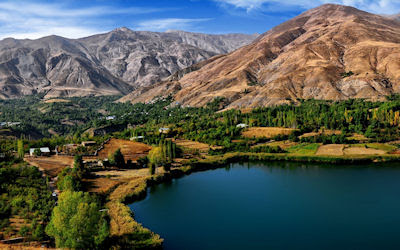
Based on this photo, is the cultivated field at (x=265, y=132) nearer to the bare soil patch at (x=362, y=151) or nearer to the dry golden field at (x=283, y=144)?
the dry golden field at (x=283, y=144)

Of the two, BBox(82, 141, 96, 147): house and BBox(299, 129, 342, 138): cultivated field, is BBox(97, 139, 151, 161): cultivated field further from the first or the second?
BBox(299, 129, 342, 138): cultivated field

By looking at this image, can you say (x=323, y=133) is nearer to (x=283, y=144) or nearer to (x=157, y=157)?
(x=283, y=144)

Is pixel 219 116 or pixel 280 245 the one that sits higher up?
pixel 219 116

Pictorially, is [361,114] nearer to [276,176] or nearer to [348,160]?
[348,160]

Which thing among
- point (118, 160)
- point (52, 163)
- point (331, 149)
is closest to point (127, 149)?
point (118, 160)

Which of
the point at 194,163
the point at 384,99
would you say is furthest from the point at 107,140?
the point at 384,99

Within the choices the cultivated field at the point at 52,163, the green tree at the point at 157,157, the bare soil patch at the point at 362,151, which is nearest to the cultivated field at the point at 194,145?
the green tree at the point at 157,157

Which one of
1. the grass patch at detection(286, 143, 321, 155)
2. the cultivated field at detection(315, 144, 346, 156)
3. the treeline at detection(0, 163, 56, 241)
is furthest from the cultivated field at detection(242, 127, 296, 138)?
the treeline at detection(0, 163, 56, 241)

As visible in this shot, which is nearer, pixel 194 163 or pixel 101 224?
pixel 101 224
